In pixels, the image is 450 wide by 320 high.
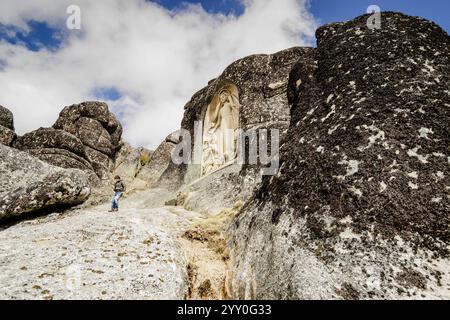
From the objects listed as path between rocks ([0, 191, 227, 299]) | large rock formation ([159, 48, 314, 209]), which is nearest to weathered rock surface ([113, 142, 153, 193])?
large rock formation ([159, 48, 314, 209])

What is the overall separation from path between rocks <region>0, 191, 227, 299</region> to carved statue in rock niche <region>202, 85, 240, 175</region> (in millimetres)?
6190

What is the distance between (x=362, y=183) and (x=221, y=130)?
9820 mm

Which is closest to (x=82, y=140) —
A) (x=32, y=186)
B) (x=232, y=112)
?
(x=232, y=112)

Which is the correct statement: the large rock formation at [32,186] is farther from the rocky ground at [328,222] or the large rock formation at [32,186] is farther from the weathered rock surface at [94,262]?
the rocky ground at [328,222]

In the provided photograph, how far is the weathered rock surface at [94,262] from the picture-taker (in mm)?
4039

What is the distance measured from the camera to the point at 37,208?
27.5 ft

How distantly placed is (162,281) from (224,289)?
92cm

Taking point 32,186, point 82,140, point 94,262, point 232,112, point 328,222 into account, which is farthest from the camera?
point 82,140

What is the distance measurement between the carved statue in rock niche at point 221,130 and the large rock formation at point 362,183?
6939 millimetres

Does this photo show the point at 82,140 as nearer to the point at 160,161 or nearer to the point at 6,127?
the point at 160,161

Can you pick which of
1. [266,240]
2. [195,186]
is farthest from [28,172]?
[266,240]

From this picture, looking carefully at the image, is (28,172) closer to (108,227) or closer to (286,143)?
(108,227)

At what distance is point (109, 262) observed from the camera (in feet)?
15.5

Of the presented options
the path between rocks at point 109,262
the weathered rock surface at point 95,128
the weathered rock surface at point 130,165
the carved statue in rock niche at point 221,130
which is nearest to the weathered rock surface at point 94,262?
the path between rocks at point 109,262
